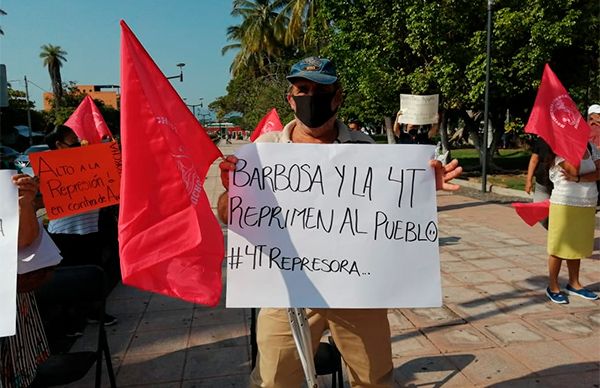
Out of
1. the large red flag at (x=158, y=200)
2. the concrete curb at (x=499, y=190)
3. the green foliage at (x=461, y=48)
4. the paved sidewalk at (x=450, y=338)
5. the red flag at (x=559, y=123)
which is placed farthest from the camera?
the green foliage at (x=461, y=48)

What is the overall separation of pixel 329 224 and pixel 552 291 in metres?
3.59

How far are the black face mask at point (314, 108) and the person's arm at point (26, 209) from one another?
130cm

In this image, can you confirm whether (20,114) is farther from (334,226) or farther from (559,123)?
(334,226)

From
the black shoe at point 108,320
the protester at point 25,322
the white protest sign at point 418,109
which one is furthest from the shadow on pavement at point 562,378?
the white protest sign at point 418,109

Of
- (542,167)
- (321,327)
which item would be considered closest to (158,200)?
(321,327)

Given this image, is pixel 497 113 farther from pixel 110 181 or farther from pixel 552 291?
pixel 110 181

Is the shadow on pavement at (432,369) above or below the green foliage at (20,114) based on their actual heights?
below

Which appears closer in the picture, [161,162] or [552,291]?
[161,162]

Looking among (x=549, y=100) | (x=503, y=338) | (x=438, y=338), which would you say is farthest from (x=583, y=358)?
(x=549, y=100)

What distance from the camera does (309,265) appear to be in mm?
2035

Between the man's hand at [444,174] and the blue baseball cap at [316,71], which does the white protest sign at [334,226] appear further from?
the blue baseball cap at [316,71]

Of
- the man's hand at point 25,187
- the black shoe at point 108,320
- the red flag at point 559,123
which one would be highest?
the red flag at point 559,123

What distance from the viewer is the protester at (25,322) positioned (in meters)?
2.26

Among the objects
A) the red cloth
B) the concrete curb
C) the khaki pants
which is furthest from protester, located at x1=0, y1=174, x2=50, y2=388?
the concrete curb
